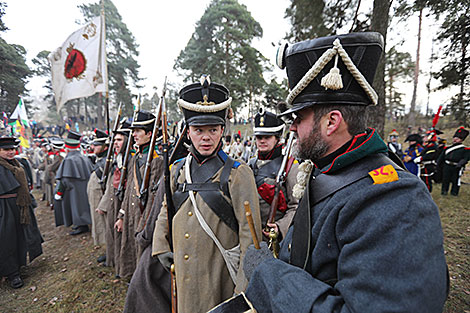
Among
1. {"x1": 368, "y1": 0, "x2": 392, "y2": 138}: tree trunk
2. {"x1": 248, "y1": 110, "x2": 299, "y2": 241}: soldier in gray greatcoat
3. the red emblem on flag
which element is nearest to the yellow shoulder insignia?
{"x1": 248, "y1": 110, "x2": 299, "y2": 241}: soldier in gray greatcoat

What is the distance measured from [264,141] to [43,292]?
5020 mm

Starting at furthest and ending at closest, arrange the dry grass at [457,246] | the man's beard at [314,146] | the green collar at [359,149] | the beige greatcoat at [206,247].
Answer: the dry grass at [457,246], the beige greatcoat at [206,247], the man's beard at [314,146], the green collar at [359,149]

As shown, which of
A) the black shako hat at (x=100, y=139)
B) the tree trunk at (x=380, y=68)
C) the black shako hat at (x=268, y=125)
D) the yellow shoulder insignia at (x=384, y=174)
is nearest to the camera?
the yellow shoulder insignia at (x=384, y=174)

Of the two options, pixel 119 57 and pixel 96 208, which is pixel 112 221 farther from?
pixel 119 57

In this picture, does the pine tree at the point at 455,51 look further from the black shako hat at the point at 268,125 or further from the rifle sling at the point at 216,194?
the rifle sling at the point at 216,194

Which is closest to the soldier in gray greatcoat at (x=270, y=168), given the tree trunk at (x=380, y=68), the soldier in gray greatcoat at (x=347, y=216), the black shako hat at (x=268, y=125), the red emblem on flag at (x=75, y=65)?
Answer: the black shako hat at (x=268, y=125)

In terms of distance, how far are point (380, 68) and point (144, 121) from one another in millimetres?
4858

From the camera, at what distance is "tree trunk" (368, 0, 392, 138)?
439 cm

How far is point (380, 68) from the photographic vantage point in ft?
15.3

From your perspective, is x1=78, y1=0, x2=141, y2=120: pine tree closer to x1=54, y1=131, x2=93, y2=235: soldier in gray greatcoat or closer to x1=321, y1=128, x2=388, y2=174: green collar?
x1=54, y1=131, x2=93, y2=235: soldier in gray greatcoat

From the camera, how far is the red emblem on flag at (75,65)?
218 inches

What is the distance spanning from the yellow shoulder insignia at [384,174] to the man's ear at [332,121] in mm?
277

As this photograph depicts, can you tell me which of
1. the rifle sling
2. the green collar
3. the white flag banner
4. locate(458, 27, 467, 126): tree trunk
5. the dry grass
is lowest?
the dry grass

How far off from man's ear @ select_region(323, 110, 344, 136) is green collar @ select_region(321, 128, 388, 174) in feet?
0.37
